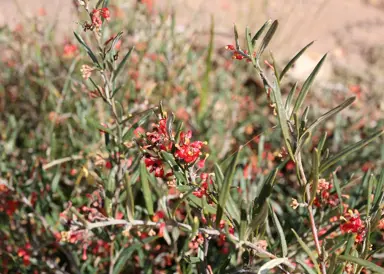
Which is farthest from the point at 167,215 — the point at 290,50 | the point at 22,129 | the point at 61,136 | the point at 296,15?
the point at 296,15

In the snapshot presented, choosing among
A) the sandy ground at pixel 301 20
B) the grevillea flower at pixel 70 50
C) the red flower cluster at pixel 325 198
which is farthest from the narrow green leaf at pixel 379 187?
the sandy ground at pixel 301 20

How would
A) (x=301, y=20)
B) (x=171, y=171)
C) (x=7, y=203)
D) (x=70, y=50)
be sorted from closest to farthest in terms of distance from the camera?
(x=171, y=171) < (x=7, y=203) < (x=70, y=50) < (x=301, y=20)

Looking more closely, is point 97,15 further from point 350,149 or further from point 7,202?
point 7,202

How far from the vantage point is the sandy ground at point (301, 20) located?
3957 millimetres

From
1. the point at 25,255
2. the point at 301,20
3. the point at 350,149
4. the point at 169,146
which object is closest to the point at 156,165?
the point at 169,146

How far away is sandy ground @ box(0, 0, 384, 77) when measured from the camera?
3.96 metres

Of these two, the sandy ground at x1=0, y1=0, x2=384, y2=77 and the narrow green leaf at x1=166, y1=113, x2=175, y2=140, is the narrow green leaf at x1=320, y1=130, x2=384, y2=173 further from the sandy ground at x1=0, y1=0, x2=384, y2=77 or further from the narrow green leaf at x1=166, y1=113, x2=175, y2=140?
the sandy ground at x1=0, y1=0, x2=384, y2=77

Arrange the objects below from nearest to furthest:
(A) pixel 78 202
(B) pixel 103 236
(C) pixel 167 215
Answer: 1. (C) pixel 167 215
2. (B) pixel 103 236
3. (A) pixel 78 202

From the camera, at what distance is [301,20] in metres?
4.39

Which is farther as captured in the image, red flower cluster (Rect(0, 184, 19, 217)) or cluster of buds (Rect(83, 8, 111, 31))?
red flower cluster (Rect(0, 184, 19, 217))

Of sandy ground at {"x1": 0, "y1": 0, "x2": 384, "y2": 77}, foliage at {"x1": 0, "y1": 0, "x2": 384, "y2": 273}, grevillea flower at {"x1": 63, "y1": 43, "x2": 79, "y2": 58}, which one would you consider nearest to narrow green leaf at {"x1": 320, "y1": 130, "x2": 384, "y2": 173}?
foliage at {"x1": 0, "y1": 0, "x2": 384, "y2": 273}

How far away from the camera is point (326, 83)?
3.36 metres

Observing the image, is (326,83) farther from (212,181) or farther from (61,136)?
(212,181)

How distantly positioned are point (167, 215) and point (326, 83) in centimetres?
262
